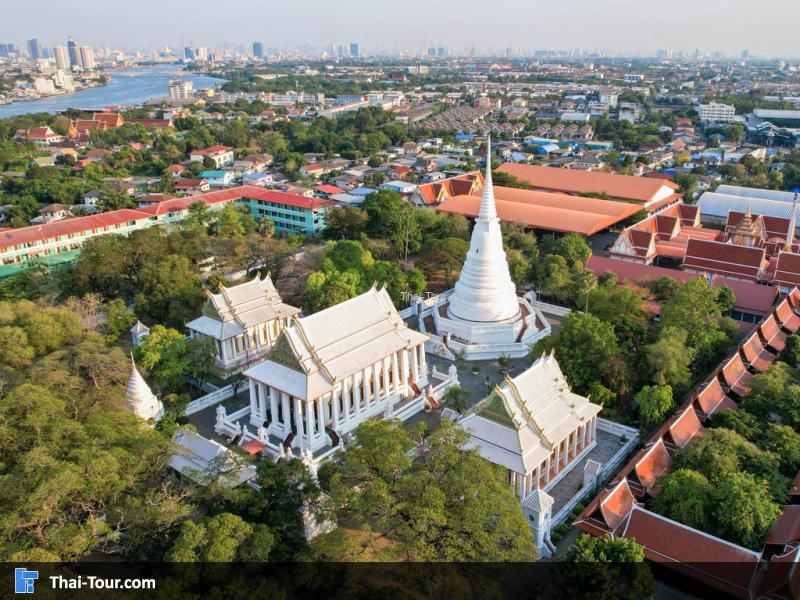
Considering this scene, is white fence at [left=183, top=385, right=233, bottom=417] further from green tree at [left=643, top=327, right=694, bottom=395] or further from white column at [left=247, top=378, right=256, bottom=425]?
green tree at [left=643, top=327, right=694, bottom=395]

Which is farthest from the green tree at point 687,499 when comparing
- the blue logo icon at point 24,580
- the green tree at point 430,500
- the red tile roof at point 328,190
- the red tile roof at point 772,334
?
the red tile roof at point 328,190

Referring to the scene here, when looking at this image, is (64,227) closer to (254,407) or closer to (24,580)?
(254,407)

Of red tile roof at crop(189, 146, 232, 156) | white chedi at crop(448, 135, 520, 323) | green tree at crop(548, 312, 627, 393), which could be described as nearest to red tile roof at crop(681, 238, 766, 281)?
white chedi at crop(448, 135, 520, 323)

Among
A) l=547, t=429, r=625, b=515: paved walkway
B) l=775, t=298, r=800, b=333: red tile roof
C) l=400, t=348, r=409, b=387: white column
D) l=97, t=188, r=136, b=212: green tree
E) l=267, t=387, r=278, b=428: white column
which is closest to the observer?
l=547, t=429, r=625, b=515: paved walkway

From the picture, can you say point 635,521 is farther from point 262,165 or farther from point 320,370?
point 262,165

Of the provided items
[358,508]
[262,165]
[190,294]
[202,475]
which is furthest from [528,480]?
[262,165]

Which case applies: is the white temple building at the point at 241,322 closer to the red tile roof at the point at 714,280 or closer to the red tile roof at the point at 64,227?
the red tile roof at the point at 714,280

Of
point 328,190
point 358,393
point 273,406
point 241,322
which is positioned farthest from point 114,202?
point 358,393
